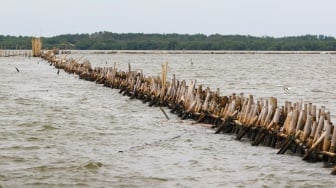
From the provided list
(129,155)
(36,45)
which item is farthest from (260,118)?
(36,45)

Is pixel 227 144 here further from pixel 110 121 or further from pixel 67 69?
pixel 67 69

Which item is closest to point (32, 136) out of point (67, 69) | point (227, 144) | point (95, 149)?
point (95, 149)

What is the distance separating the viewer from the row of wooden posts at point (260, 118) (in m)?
13.9

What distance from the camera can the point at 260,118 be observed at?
16.7 m

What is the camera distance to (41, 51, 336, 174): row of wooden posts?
45.5ft

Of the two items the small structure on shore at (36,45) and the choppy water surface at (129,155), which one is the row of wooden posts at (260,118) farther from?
the small structure on shore at (36,45)

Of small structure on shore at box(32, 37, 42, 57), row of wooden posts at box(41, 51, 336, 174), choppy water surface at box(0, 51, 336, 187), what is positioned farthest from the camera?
small structure on shore at box(32, 37, 42, 57)

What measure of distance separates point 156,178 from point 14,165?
343 cm

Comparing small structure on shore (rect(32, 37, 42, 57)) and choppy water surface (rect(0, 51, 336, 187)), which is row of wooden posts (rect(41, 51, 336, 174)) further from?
small structure on shore (rect(32, 37, 42, 57))

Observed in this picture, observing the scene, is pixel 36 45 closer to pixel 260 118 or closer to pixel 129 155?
pixel 260 118

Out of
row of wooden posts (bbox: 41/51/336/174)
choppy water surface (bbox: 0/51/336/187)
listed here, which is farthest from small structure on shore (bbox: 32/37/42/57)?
choppy water surface (bbox: 0/51/336/187)

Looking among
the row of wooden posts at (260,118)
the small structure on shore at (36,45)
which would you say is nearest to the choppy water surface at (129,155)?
the row of wooden posts at (260,118)

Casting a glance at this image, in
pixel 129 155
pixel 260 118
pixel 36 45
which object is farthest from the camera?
pixel 36 45

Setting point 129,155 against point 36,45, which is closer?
point 129,155
